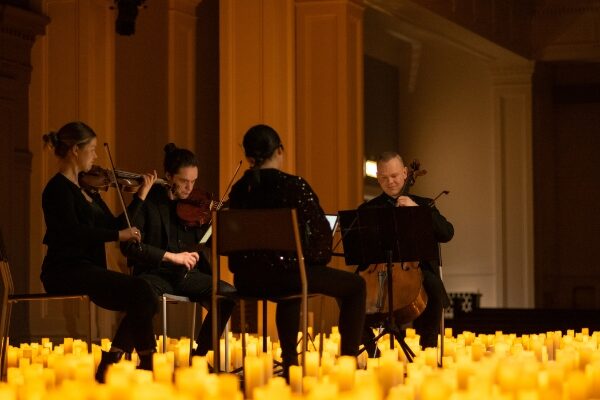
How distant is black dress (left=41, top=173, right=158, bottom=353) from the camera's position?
4.82 m

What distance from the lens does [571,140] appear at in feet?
46.2

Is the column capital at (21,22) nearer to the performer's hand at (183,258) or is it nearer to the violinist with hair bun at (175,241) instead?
the violinist with hair bun at (175,241)

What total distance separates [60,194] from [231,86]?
313cm

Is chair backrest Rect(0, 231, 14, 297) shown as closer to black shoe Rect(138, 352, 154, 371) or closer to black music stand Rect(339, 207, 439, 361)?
black shoe Rect(138, 352, 154, 371)

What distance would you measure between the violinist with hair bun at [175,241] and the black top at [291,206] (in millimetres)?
712

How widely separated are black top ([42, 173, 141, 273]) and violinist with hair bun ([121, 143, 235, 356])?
0.39m

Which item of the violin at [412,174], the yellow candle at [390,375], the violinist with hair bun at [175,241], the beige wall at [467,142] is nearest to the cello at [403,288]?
the violin at [412,174]

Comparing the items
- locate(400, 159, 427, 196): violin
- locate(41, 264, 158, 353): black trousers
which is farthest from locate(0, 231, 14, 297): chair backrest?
locate(400, 159, 427, 196): violin

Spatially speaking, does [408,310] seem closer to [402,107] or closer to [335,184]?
[335,184]

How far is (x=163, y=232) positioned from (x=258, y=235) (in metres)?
1.14

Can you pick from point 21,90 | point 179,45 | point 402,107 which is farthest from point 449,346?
point 402,107

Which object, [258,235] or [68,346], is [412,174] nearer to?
[258,235]

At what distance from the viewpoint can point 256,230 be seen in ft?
15.1

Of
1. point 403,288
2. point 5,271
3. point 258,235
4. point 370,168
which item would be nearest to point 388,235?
point 403,288
